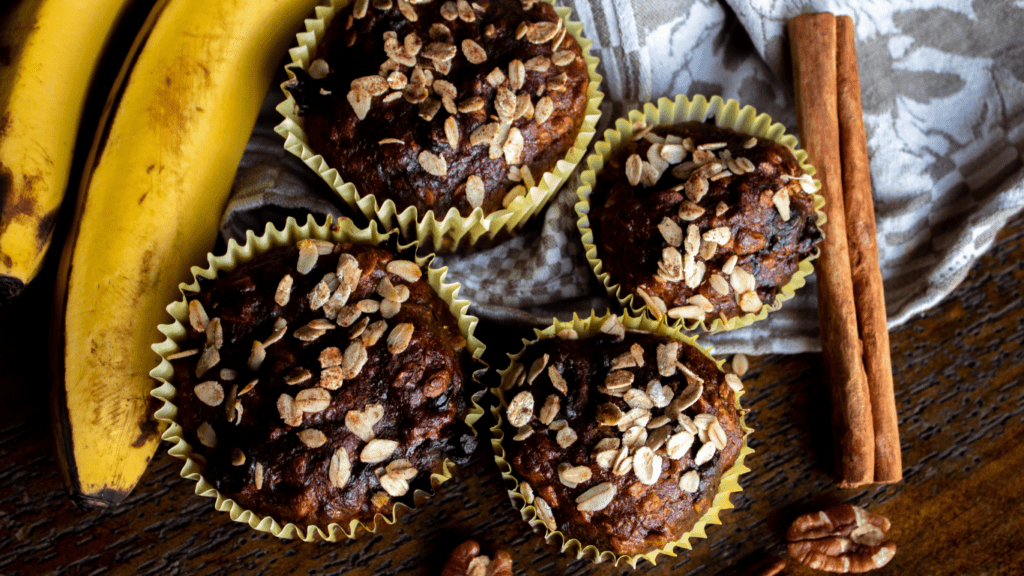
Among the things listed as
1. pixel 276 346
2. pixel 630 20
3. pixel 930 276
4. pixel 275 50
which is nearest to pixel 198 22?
pixel 275 50

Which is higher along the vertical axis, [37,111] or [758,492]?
[37,111]

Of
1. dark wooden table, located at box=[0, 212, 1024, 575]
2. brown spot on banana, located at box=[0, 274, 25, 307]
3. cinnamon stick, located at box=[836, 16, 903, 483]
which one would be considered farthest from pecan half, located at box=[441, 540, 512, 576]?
brown spot on banana, located at box=[0, 274, 25, 307]

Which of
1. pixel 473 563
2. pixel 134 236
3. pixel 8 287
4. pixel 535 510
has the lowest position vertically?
pixel 473 563

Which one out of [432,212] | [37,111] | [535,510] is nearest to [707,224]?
[432,212]

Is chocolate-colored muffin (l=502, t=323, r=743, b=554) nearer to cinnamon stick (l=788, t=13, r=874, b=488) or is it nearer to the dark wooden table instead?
the dark wooden table

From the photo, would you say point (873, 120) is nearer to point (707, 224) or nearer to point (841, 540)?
point (707, 224)

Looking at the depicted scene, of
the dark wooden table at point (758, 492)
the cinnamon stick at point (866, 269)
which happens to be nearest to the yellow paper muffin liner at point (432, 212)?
the dark wooden table at point (758, 492)
